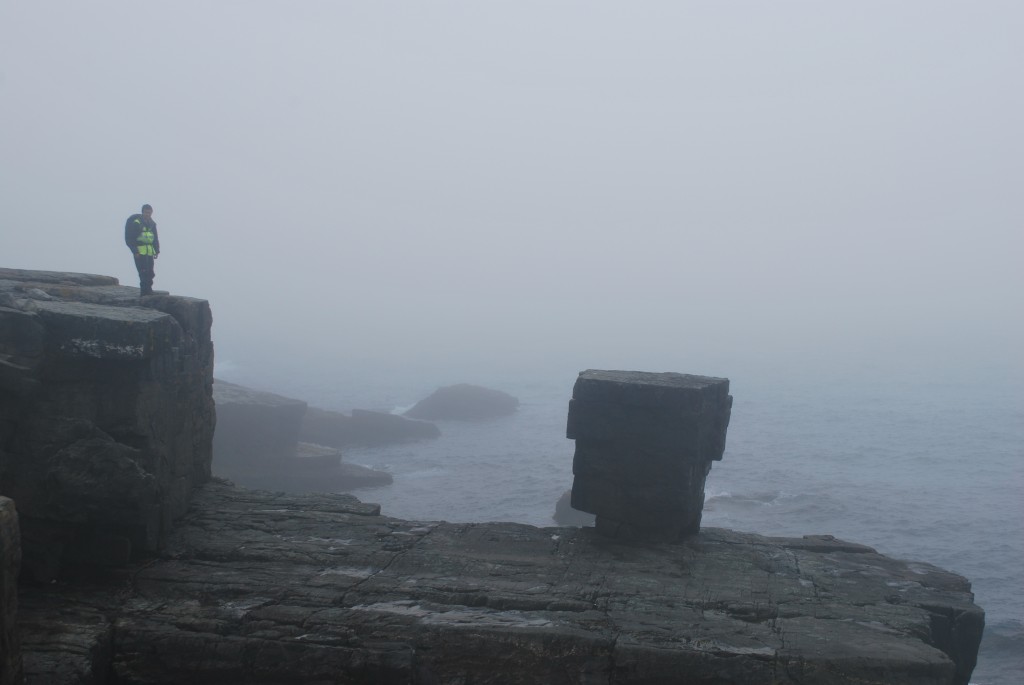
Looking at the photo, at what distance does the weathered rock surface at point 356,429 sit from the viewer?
158ft

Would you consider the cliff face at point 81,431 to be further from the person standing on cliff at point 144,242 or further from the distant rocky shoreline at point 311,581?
the person standing on cliff at point 144,242

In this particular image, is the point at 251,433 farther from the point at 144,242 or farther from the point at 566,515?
the point at 144,242

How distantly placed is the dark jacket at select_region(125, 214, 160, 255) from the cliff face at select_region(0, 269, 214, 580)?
255 centimetres

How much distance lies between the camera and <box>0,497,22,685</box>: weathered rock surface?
4637 mm

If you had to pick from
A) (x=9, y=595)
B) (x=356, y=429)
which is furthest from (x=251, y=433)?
(x=9, y=595)

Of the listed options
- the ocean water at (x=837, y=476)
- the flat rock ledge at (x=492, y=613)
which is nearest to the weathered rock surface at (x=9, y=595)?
the flat rock ledge at (x=492, y=613)

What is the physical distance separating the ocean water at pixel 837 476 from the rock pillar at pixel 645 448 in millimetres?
14865

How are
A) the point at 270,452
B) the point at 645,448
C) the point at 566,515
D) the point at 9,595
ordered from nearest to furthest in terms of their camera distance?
the point at 9,595, the point at 645,448, the point at 566,515, the point at 270,452

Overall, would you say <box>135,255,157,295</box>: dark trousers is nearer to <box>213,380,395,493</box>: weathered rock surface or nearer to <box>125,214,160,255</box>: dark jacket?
<box>125,214,160,255</box>: dark jacket

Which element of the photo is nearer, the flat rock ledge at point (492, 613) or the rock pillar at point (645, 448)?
the flat rock ledge at point (492, 613)

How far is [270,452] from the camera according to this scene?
114 feet

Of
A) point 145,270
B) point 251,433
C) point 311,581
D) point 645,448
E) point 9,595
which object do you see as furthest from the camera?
point 251,433

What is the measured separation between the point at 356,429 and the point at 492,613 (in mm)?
44136

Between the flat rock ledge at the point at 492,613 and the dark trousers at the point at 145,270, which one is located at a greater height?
the dark trousers at the point at 145,270
